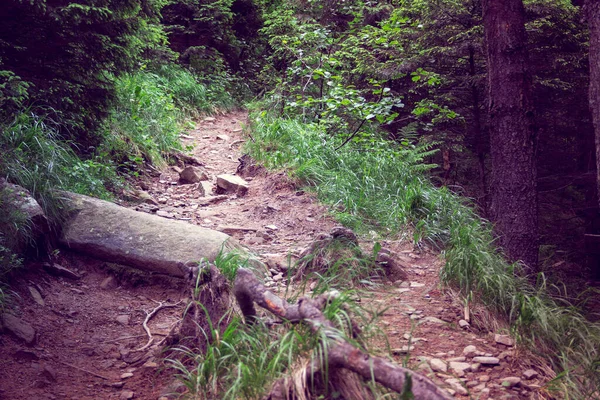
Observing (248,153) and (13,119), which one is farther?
(248,153)

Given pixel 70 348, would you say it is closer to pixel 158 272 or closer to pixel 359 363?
pixel 158 272

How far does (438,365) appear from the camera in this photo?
3.05 meters

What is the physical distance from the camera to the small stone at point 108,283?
465 cm

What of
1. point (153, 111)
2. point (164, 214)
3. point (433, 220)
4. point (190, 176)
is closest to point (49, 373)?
point (164, 214)

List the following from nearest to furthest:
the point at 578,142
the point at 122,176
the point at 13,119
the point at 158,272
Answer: the point at 158,272
the point at 13,119
the point at 122,176
the point at 578,142

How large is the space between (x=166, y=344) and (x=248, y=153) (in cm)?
Answer: 558

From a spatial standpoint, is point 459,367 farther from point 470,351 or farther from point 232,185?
point 232,185

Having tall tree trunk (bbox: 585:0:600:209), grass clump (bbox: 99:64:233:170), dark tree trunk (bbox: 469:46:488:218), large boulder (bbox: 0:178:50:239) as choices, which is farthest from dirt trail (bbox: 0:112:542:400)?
dark tree trunk (bbox: 469:46:488:218)

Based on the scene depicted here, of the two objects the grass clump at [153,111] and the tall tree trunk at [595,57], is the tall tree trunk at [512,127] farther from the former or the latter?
the grass clump at [153,111]

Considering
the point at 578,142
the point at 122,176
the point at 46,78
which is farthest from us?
the point at 578,142

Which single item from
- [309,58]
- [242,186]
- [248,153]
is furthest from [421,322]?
[309,58]

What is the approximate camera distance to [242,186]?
7.48 metres

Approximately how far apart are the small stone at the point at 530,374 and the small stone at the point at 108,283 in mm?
3564

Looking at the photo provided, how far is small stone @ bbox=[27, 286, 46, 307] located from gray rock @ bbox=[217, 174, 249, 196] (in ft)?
12.0
